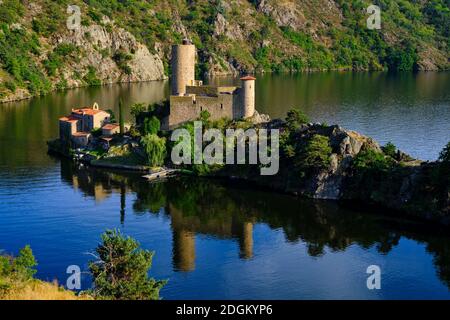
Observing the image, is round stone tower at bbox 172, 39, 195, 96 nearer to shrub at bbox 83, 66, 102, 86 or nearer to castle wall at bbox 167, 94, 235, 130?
castle wall at bbox 167, 94, 235, 130

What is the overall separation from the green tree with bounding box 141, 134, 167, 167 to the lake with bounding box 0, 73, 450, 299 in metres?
2.94

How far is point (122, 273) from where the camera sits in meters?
33.1

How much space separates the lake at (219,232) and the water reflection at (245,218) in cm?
9

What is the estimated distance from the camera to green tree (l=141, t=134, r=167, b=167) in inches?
2562

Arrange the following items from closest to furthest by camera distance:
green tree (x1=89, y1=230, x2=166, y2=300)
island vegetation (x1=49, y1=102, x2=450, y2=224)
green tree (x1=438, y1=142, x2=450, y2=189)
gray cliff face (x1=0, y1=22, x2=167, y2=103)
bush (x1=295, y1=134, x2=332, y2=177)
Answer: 1. green tree (x1=89, y1=230, x2=166, y2=300)
2. green tree (x1=438, y1=142, x2=450, y2=189)
3. island vegetation (x1=49, y1=102, x2=450, y2=224)
4. bush (x1=295, y1=134, x2=332, y2=177)
5. gray cliff face (x1=0, y1=22, x2=167, y2=103)

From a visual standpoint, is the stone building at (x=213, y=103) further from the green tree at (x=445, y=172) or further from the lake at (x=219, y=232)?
the green tree at (x=445, y=172)

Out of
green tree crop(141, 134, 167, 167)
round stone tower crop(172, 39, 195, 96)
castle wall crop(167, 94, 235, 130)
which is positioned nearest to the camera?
green tree crop(141, 134, 167, 167)

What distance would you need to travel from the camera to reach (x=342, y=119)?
3757 inches

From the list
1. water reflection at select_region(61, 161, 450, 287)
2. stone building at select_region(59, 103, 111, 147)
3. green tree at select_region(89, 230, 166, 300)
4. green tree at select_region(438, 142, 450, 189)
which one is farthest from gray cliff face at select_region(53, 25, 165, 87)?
green tree at select_region(89, 230, 166, 300)

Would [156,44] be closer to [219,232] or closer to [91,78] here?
[91,78]

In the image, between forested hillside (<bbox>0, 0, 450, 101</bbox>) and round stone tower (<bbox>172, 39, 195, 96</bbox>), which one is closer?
round stone tower (<bbox>172, 39, 195, 96</bbox>)

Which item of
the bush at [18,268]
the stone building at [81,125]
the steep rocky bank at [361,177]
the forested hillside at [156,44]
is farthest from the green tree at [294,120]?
the forested hillside at [156,44]

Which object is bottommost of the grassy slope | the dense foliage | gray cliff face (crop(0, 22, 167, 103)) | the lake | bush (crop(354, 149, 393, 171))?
the lake

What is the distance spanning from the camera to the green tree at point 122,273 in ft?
101
